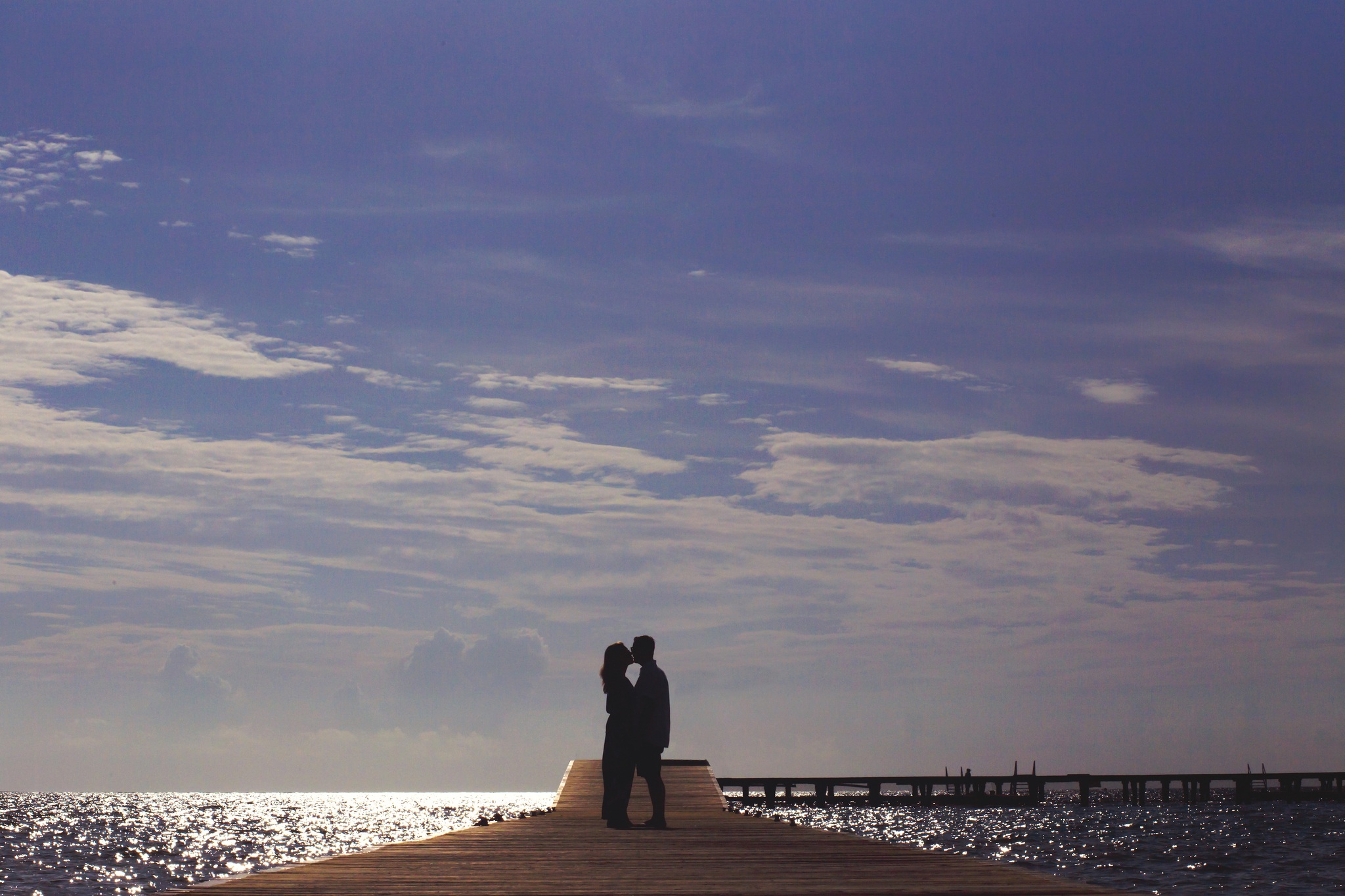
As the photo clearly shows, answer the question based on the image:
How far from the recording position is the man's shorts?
12391 millimetres

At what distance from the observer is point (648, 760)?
12.5 metres

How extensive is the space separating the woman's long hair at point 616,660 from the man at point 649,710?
26 centimetres

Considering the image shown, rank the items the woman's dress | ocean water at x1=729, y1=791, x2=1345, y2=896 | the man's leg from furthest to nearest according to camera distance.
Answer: ocean water at x1=729, y1=791, x2=1345, y2=896 → the woman's dress → the man's leg

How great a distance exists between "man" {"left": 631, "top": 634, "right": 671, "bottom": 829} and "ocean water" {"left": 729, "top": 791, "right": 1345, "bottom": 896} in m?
2.46

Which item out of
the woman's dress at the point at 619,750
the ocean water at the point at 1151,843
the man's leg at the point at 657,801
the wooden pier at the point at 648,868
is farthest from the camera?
the ocean water at the point at 1151,843

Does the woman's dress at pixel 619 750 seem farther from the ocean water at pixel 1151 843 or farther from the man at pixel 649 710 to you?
the ocean water at pixel 1151 843

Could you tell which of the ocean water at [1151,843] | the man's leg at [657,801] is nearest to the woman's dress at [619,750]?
the man's leg at [657,801]

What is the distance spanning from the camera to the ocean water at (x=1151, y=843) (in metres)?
33.6

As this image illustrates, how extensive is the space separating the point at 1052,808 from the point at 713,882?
100074 millimetres

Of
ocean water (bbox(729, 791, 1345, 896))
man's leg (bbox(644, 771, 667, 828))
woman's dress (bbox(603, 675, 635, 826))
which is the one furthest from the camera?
ocean water (bbox(729, 791, 1345, 896))

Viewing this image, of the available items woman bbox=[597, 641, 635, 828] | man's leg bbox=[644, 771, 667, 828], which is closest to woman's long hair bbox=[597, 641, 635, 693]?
woman bbox=[597, 641, 635, 828]

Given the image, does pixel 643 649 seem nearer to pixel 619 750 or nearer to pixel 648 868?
pixel 619 750

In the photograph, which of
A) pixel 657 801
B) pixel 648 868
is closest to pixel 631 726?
pixel 657 801

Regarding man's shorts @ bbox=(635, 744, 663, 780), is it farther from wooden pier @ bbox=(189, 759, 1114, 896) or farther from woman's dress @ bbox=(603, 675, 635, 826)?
wooden pier @ bbox=(189, 759, 1114, 896)
